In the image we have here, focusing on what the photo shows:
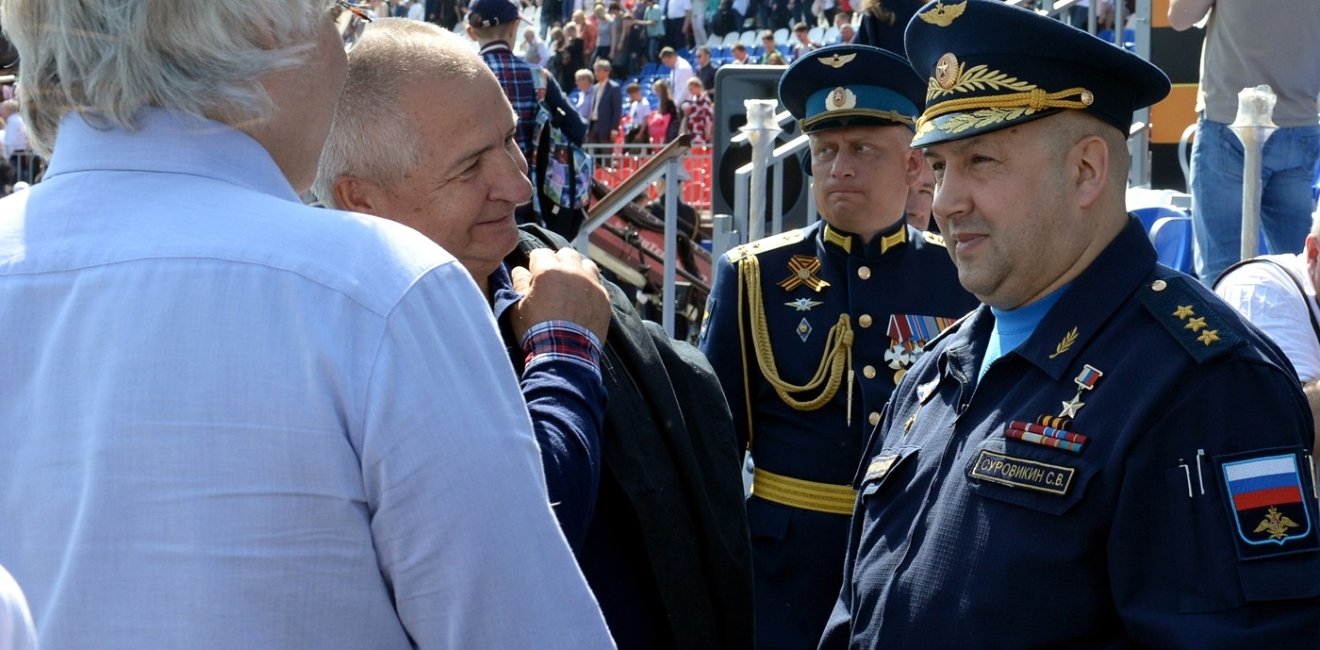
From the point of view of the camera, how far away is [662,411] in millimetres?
2092

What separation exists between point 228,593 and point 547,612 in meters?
0.27

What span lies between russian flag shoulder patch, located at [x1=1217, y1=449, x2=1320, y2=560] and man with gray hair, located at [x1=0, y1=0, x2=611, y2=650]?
3.02ft

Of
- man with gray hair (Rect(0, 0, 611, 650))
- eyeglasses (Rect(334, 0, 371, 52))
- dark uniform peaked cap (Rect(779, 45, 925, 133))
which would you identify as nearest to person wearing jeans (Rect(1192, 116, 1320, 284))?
dark uniform peaked cap (Rect(779, 45, 925, 133))

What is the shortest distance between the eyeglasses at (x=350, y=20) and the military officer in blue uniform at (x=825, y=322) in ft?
5.45

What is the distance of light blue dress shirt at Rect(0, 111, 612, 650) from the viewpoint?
118 centimetres

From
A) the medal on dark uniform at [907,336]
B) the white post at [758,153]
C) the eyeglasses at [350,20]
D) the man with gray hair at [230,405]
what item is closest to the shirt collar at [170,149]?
the man with gray hair at [230,405]

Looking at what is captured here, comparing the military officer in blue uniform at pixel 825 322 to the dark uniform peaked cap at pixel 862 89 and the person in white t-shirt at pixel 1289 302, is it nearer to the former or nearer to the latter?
the dark uniform peaked cap at pixel 862 89

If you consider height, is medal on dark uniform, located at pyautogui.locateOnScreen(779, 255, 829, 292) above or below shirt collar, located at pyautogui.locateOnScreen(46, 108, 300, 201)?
below

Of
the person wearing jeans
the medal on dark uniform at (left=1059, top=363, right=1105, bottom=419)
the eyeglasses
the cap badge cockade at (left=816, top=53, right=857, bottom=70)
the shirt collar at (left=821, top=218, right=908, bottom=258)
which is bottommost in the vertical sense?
the person wearing jeans

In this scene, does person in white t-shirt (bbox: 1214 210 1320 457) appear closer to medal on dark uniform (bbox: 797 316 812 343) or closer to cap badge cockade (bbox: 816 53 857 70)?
medal on dark uniform (bbox: 797 316 812 343)

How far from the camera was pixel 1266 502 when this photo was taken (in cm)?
176

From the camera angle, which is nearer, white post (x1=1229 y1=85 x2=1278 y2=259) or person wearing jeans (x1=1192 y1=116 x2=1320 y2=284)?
white post (x1=1229 y1=85 x2=1278 y2=259)

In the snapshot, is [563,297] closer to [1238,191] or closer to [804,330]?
[804,330]

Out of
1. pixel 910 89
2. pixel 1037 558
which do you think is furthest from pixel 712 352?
pixel 1037 558
